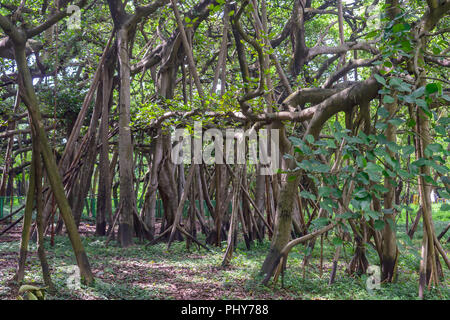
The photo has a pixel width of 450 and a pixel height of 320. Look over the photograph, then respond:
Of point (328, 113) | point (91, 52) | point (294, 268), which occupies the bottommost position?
point (294, 268)

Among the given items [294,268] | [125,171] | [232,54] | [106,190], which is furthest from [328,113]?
[232,54]

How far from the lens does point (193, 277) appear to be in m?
4.97

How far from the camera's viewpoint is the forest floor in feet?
13.1

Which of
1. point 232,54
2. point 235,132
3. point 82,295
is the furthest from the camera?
point 232,54

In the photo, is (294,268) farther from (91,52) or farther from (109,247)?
(91,52)

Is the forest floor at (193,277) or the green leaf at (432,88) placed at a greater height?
the green leaf at (432,88)

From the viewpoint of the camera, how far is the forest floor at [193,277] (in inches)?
157

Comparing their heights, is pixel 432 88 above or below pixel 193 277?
above

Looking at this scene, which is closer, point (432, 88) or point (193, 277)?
point (432, 88)

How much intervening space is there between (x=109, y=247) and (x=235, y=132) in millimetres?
2693

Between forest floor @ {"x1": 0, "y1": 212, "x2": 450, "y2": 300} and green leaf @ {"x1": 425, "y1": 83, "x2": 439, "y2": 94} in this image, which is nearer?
green leaf @ {"x1": 425, "y1": 83, "x2": 439, "y2": 94}

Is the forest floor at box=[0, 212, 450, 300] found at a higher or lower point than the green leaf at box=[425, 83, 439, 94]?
lower

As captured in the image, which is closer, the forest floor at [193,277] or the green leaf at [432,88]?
the green leaf at [432,88]

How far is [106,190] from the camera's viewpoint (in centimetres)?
795
